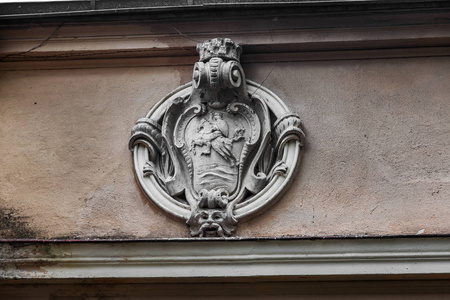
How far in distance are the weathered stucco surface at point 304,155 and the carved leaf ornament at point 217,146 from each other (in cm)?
12

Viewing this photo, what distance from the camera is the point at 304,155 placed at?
6777 mm

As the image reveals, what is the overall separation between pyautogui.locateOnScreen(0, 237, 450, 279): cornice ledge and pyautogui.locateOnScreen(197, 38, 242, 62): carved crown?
1417mm

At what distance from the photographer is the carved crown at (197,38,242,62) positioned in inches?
272

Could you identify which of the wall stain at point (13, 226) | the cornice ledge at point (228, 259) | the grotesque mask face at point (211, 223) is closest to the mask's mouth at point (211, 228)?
the grotesque mask face at point (211, 223)

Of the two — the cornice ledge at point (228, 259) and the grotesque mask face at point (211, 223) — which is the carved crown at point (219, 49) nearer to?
the grotesque mask face at point (211, 223)

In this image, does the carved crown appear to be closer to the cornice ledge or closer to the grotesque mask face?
the grotesque mask face

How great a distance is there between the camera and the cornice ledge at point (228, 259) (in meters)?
6.16

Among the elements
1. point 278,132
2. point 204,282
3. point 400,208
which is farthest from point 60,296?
point 400,208

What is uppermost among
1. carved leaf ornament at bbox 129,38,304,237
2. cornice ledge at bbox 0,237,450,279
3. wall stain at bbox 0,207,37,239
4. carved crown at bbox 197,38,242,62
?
carved crown at bbox 197,38,242,62

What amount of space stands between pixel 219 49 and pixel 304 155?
988 mm

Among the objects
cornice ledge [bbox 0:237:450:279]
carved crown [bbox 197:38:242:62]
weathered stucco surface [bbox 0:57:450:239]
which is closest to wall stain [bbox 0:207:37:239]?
weathered stucco surface [bbox 0:57:450:239]

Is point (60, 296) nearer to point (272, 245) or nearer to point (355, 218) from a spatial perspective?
point (272, 245)

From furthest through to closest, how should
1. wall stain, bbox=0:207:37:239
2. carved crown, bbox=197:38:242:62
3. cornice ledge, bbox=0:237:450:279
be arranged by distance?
carved crown, bbox=197:38:242:62
wall stain, bbox=0:207:37:239
cornice ledge, bbox=0:237:450:279

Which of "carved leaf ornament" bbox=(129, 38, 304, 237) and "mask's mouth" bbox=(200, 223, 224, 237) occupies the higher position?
"carved leaf ornament" bbox=(129, 38, 304, 237)
